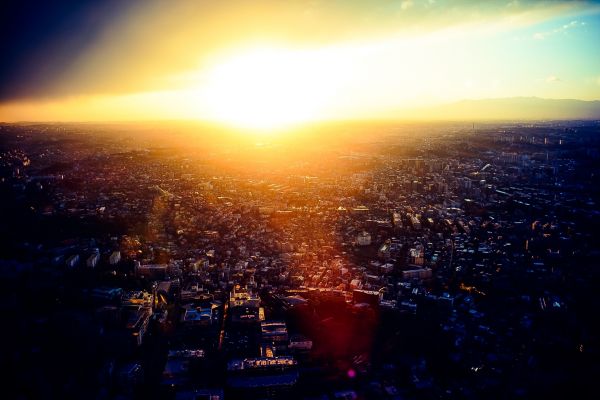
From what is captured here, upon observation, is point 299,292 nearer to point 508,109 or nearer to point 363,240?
point 363,240

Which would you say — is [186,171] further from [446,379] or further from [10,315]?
[446,379]

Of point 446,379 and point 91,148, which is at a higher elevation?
point 91,148

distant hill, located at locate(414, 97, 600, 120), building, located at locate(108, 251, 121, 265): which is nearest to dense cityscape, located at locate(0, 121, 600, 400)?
building, located at locate(108, 251, 121, 265)

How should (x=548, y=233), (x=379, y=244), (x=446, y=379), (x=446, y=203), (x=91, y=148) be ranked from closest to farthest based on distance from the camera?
(x=446, y=379), (x=379, y=244), (x=548, y=233), (x=446, y=203), (x=91, y=148)

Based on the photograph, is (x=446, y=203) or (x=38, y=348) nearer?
(x=38, y=348)

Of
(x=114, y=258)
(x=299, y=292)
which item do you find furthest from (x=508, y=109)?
(x=114, y=258)

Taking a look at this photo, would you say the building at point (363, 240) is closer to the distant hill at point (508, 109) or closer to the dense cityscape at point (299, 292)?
the dense cityscape at point (299, 292)

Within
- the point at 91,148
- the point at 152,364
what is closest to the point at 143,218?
the point at 152,364

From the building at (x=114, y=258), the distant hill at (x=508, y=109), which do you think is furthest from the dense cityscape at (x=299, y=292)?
the distant hill at (x=508, y=109)
